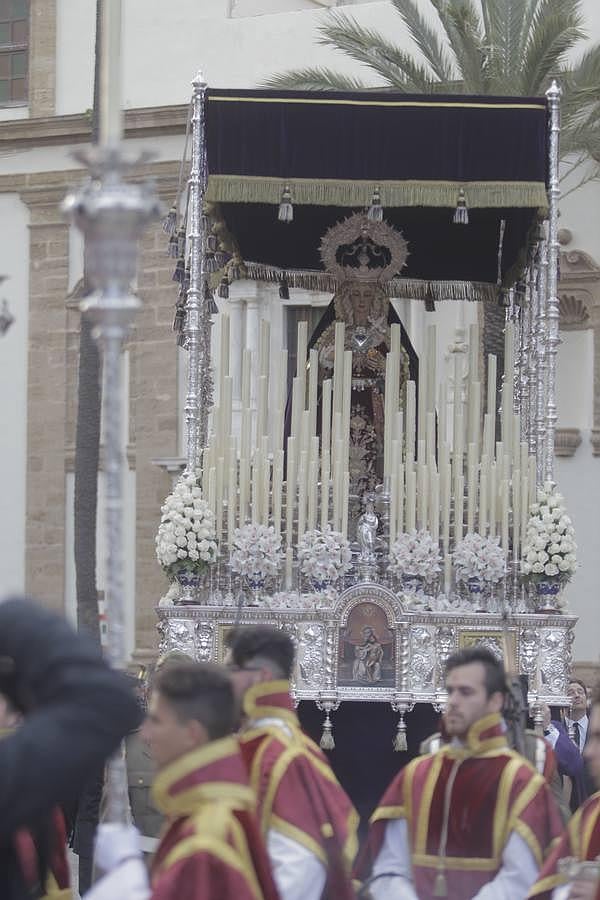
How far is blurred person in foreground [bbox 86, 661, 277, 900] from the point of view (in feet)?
13.5

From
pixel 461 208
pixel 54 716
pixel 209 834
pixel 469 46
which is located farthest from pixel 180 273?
pixel 54 716

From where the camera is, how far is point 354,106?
1148 cm

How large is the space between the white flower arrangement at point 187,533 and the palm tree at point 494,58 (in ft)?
32.0

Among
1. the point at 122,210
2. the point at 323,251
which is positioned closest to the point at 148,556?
the point at 323,251

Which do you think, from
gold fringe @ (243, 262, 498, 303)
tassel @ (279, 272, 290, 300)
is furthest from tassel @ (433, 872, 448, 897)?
tassel @ (279, 272, 290, 300)

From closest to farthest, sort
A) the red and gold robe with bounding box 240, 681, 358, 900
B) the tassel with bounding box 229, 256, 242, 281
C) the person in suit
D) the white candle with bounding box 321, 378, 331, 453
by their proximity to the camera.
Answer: the red and gold robe with bounding box 240, 681, 358, 900, the person in suit, the white candle with bounding box 321, 378, 331, 453, the tassel with bounding box 229, 256, 242, 281

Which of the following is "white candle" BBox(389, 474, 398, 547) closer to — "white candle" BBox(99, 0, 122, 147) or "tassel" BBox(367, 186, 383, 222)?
"tassel" BBox(367, 186, 383, 222)

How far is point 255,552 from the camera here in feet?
37.9

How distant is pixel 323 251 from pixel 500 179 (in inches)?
84.9

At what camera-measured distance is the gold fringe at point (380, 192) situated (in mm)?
11367

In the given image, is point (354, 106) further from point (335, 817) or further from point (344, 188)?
point (335, 817)

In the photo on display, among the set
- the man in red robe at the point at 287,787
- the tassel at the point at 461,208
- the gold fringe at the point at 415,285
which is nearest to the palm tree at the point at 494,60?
the gold fringe at the point at 415,285

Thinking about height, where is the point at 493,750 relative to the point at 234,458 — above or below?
below

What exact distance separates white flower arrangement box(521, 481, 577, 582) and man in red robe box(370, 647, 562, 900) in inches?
205
